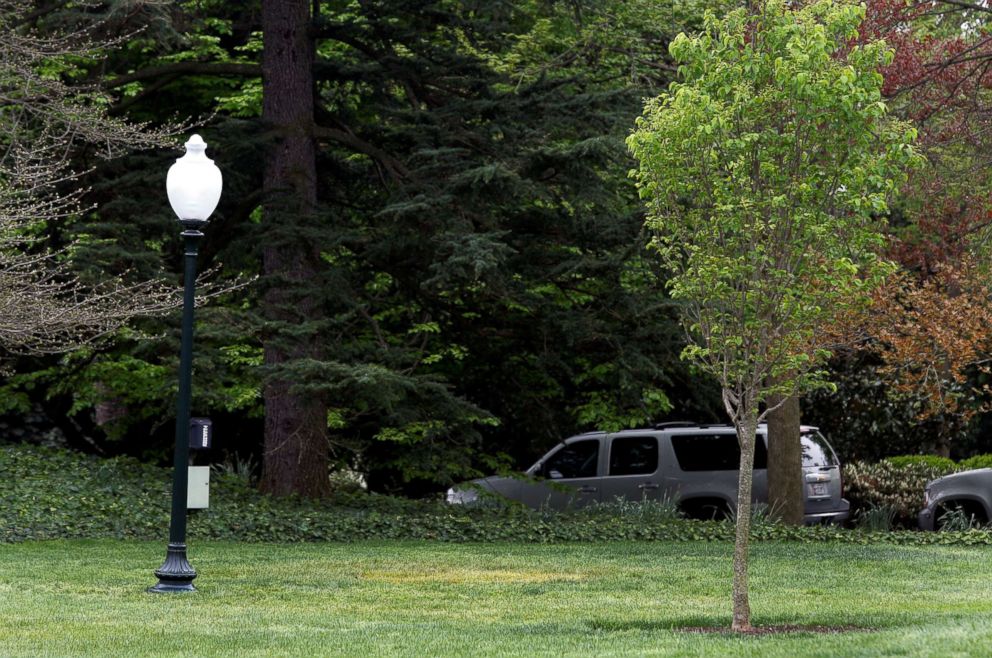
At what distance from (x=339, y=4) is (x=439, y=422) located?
8.77 meters

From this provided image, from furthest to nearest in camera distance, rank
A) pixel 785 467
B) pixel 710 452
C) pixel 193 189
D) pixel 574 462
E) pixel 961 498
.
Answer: pixel 574 462
pixel 710 452
pixel 961 498
pixel 785 467
pixel 193 189

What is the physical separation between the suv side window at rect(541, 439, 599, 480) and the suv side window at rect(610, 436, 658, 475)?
294mm

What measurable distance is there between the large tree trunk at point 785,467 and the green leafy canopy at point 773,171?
8.97 meters

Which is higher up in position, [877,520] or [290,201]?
[290,201]

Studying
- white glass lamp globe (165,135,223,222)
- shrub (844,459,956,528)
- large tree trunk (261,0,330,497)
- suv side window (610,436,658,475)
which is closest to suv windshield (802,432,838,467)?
suv side window (610,436,658,475)

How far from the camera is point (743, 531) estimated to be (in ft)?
31.7

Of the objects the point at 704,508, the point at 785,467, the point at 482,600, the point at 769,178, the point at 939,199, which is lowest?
the point at 482,600

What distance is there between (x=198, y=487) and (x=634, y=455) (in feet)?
27.9

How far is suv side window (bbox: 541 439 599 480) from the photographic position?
20.9 meters

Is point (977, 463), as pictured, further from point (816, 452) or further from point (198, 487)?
point (198, 487)

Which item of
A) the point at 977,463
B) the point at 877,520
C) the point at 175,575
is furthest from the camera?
the point at 977,463

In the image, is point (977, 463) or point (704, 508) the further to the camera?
point (977, 463)

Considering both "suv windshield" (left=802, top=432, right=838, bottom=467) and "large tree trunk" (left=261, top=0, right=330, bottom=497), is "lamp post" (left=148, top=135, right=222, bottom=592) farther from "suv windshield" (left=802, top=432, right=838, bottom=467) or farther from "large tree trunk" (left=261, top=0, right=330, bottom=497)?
"suv windshield" (left=802, top=432, right=838, bottom=467)

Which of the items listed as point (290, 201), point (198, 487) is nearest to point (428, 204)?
point (290, 201)
